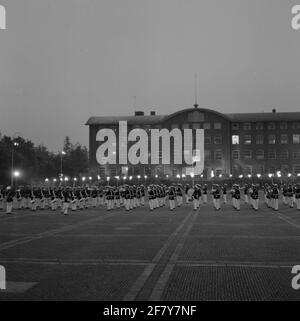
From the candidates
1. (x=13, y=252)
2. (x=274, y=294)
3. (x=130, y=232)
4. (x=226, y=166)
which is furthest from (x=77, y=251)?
(x=226, y=166)

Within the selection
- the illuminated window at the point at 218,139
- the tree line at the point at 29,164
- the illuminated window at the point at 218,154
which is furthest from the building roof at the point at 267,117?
the tree line at the point at 29,164

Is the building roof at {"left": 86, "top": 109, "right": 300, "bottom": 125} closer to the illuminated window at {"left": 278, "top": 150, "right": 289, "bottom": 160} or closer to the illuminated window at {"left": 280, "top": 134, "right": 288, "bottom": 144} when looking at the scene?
the illuminated window at {"left": 280, "top": 134, "right": 288, "bottom": 144}

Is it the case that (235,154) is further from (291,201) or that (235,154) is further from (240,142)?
(291,201)

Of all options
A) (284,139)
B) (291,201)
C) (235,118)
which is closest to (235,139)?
(235,118)

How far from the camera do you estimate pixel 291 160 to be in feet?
271

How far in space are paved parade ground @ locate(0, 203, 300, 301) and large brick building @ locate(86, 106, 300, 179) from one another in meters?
63.6

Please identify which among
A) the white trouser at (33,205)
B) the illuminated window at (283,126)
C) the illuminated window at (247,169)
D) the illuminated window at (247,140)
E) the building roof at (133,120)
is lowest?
the white trouser at (33,205)

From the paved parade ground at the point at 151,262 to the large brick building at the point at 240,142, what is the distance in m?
63.6

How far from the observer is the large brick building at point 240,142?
82.0 m

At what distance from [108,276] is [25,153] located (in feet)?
254

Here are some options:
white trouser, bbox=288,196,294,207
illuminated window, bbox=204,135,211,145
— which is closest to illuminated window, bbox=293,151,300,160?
illuminated window, bbox=204,135,211,145

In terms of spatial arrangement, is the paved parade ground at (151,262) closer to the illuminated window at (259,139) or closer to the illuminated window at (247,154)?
the illuminated window at (247,154)

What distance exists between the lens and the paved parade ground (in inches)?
320

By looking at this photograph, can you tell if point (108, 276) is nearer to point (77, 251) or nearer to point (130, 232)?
point (77, 251)
